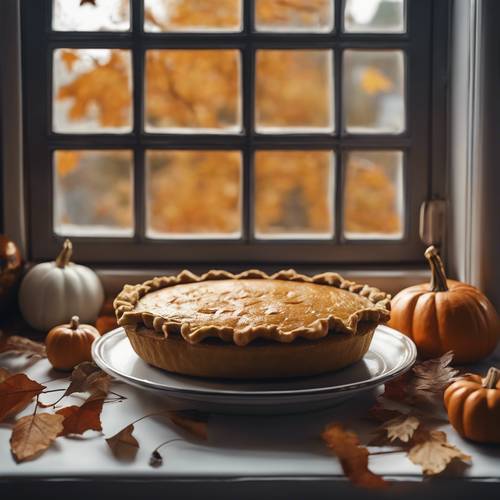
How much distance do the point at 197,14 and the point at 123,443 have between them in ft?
3.61

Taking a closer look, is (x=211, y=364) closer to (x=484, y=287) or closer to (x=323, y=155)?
(x=484, y=287)

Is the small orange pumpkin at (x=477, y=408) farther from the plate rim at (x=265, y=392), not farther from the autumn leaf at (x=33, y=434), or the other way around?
the autumn leaf at (x=33, y=434)

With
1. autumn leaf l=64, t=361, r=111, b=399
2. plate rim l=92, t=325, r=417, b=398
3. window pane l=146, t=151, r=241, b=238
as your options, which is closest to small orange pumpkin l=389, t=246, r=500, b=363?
plate rim l=92, t=325, r=417, b=398

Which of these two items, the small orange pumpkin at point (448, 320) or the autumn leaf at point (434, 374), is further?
the small orange pumpkin at point (448, 320)

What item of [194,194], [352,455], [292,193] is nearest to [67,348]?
[352,455]

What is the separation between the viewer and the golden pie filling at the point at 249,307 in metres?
0.95

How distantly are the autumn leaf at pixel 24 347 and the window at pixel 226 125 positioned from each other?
32 centimetres

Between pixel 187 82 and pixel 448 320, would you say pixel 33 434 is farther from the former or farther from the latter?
pixel 187 82

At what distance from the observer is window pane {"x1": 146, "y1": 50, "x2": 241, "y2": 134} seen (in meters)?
1.58

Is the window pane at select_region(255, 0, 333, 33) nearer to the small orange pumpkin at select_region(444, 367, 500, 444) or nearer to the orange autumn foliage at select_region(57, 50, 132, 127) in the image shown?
the orange autumn foliage at select_region(57, 50, 132, 127)

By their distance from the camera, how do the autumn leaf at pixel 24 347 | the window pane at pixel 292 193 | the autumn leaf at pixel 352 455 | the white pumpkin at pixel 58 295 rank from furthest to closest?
1. the window pane at pixel 292 193
2. the white pumpkin at pixel 58 295
3. the autumn leaf at pixel 24 347
4. the autumn leaf at pixel 352 455

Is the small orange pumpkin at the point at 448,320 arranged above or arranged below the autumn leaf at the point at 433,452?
above

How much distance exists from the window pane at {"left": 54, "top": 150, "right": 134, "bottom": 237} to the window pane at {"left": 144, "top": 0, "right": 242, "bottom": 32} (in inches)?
12.3

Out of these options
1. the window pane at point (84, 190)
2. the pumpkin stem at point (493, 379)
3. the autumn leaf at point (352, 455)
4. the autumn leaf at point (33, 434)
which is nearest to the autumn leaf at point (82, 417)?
the autumn leaf at point (33, 434)
